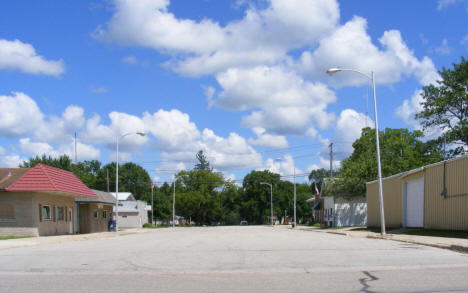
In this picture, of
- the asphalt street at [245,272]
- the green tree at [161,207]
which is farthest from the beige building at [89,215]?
the green tree at [161,207]

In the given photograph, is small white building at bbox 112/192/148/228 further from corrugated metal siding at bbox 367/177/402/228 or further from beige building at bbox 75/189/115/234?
corrugated metal siding at bbox 367/177/402/228

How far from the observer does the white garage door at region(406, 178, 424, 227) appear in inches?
1219

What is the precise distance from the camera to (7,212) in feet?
110

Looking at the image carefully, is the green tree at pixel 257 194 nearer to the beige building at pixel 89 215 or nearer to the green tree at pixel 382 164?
the green tree at pixel 382 164

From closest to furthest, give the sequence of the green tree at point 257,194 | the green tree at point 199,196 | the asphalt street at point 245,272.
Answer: the asphalt street at point 245,272 → the green tree at point 199,196 → the green tree at point 257,194

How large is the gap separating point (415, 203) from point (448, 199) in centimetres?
561

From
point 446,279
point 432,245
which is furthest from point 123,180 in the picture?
point 446,279

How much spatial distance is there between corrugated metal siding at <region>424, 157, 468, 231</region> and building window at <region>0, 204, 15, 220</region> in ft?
90.9

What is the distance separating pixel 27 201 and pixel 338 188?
32390mm

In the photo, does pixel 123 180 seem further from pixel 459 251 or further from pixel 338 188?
pixel 459 251

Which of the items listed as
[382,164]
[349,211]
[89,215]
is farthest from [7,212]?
[382,164]

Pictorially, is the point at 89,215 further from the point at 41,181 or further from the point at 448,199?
the point at 448,199

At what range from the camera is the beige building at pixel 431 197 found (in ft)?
82.7

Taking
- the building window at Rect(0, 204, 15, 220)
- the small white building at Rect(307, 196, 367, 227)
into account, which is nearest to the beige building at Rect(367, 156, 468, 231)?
the small white building at Rect(307, 196, 367, 227)
